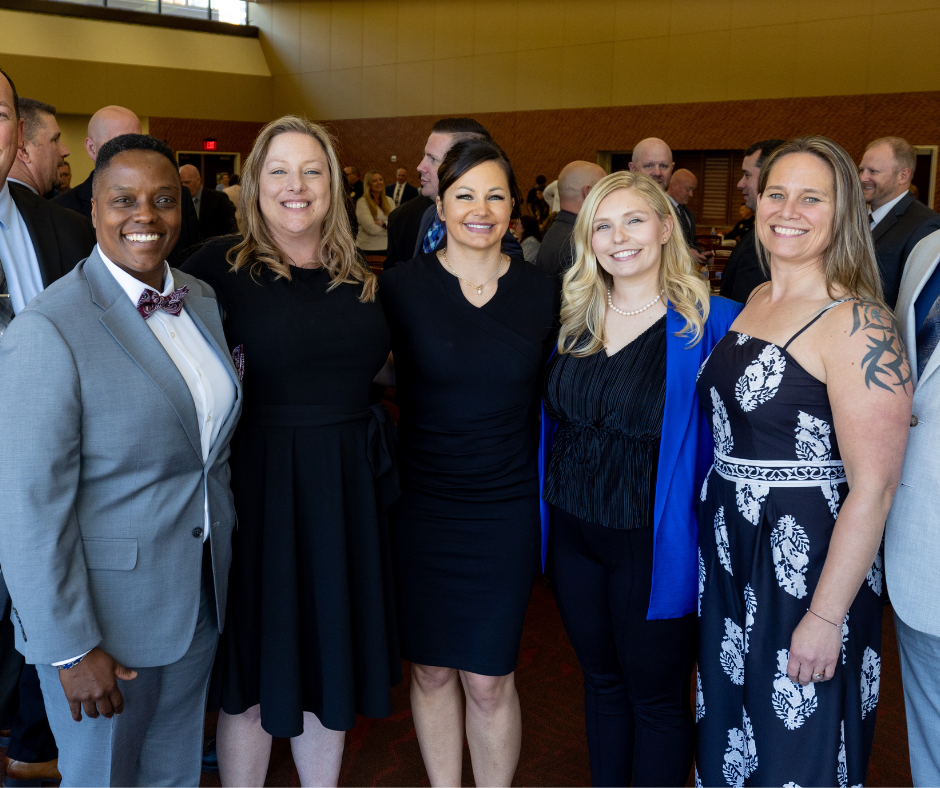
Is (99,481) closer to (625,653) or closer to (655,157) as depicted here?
(625,653)

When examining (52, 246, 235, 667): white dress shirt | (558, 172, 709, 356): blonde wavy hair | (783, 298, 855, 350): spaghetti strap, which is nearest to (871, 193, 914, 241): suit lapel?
(558, 172, 709, 356): blonde wavy hair

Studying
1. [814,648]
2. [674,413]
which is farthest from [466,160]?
[814,648]

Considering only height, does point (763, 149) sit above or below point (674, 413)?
above

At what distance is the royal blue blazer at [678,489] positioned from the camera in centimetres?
212

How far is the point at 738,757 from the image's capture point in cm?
204

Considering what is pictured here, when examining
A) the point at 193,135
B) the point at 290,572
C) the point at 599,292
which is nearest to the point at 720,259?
the point at 599,292

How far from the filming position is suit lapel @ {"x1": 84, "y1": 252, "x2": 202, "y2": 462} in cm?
167

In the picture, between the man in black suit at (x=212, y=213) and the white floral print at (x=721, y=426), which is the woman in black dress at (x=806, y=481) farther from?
the man in black suit at (x=212, y=213)

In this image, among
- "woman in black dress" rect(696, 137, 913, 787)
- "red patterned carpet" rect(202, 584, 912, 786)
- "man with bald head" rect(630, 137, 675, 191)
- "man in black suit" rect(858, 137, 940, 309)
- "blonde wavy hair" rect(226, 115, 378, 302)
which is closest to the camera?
"woman in black dress" rect(696, 137, 913, 787)

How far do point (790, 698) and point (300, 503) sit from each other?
124 centimetres

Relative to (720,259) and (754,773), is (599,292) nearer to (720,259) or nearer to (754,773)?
(754,773)

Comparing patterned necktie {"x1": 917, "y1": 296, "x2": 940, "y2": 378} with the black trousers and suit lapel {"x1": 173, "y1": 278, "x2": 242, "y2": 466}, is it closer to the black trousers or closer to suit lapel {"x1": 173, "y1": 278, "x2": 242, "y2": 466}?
the black trousers

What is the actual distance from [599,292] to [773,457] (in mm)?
688

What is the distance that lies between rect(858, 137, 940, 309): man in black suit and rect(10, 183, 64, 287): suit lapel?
3.30 meters
